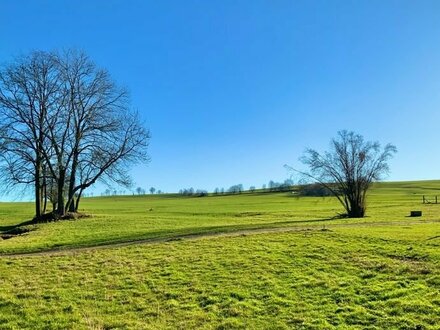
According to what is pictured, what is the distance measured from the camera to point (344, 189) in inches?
1813

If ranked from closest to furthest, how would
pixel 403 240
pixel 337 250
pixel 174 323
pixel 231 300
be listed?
1. pixel 174 323
2. pixel 231 300
3. pixel 337 250
4. pixel 403 240

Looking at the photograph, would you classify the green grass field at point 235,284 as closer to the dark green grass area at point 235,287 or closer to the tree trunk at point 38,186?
the dark green grass area at point 235,287

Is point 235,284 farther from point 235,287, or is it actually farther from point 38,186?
point 38,186

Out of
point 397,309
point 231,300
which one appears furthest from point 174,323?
point 397,309

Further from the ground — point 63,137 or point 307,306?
point 63,137

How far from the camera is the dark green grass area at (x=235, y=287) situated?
11.2 m

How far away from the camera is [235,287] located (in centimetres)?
1387

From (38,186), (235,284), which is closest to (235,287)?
(235,284)

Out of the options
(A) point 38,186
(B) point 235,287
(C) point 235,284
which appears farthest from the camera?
(A) point 38,186

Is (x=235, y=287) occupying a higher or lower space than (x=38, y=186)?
lower

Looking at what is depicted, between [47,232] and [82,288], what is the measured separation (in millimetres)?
18944

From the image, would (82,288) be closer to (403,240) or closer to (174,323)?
(174,323)

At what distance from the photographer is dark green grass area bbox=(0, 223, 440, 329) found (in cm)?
1116

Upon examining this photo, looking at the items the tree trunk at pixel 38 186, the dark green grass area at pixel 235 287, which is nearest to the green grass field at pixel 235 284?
the dark green grass area at pixel 235 287
